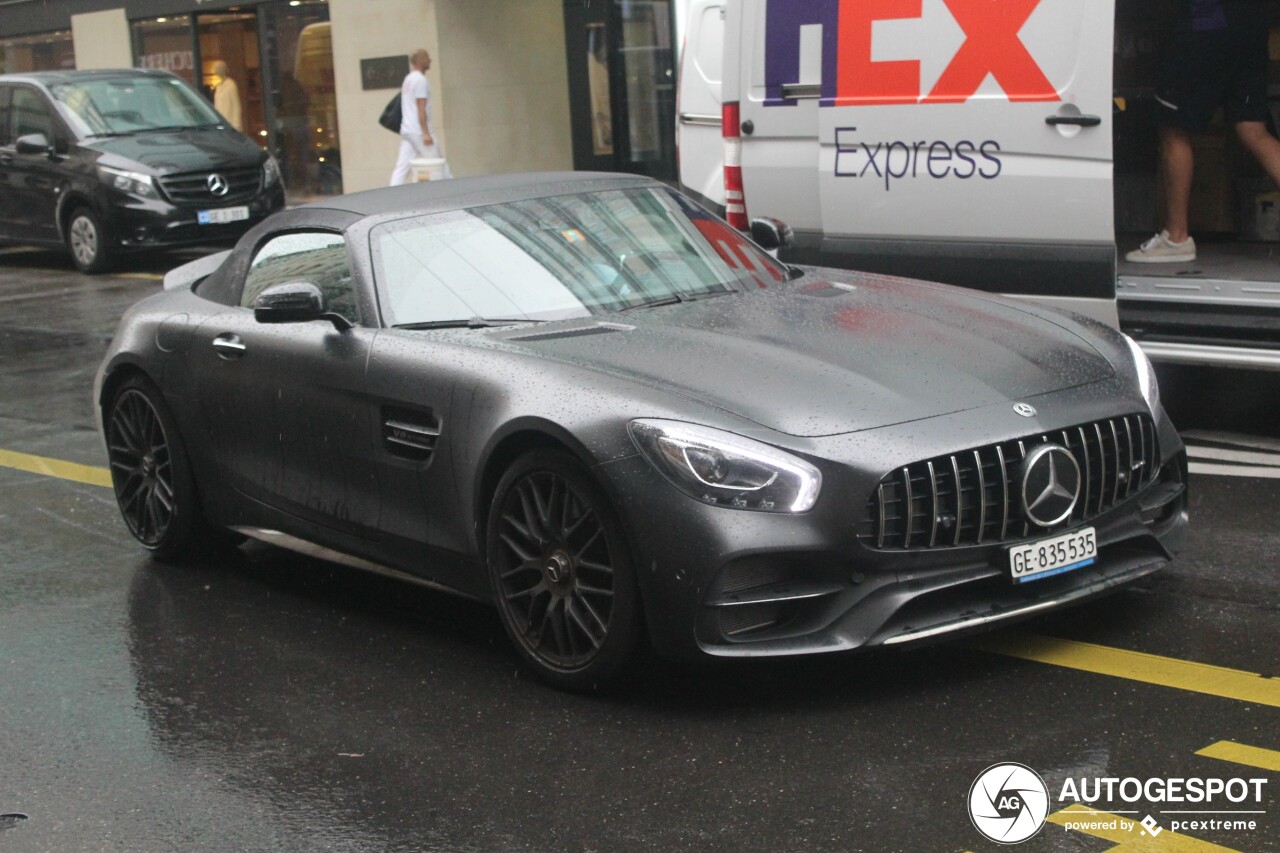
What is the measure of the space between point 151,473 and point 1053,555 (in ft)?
11.5

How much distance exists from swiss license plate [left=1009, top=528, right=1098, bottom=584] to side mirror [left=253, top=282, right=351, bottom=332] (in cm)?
223

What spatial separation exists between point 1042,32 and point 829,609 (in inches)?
145

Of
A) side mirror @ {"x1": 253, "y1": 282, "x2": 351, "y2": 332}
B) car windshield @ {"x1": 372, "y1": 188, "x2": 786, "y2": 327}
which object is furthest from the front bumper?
side mirror @ {"x1": 253, "y1": 282, "x2": 351, "y2": 332}

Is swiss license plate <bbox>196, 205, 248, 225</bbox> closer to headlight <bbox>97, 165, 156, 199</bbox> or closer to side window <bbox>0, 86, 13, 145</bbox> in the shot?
headlight <bbox>97, 165, 156, 199</bbox>

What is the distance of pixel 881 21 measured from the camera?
7809mm

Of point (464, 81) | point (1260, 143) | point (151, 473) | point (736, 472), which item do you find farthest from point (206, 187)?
point (736, 472)

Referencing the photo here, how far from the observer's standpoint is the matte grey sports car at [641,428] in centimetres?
443

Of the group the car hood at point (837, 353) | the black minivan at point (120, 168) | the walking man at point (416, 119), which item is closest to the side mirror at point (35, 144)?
the black minivan at point (120, 168)

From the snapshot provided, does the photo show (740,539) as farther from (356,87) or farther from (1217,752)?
(356,87)

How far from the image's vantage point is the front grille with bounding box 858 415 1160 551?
4.43 metres

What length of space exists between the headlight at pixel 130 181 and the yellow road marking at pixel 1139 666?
13460mm

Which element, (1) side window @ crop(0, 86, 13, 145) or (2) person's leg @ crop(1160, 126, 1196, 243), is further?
(1) side window @ crop(0, 86, 13, 145)

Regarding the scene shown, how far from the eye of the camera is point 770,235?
655cm

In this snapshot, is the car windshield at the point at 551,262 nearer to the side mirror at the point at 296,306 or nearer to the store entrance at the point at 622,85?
the side mirror at the point at 296,306
